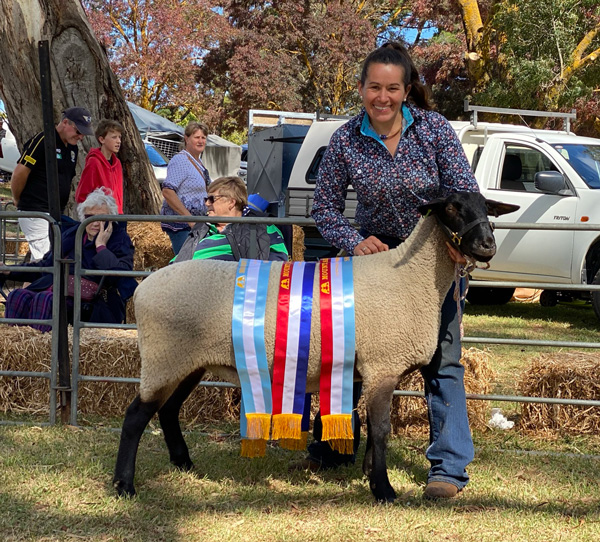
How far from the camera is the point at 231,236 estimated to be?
16.6 ft

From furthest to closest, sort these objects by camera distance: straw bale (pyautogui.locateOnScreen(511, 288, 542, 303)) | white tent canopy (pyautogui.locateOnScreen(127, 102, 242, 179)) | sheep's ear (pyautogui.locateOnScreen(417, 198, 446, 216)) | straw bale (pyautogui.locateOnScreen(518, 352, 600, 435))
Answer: white tent canopy (pyautogui.locateOnScreen(127, 102, 242, 179))
straw bale (pyautogui.locateOnScreen(511, 288, 542, 303))
straw bale (pyautogui.locateOnScreen(518, 352, 600, 435))
sheep's ear (pyautogui.locateOnScreen(417, 198, 446, 216))

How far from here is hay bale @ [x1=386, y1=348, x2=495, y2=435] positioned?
5.18m

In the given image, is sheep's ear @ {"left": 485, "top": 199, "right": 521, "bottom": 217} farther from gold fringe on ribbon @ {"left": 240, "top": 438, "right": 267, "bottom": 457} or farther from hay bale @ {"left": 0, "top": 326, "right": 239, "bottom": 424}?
hay bale @ {"left": 0, "top": 326, "right": 239, "bottom": 424}

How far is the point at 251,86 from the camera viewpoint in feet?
93.1

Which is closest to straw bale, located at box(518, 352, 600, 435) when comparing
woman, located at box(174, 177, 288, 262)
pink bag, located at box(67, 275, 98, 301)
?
woman, located at box(174, 177, 288, 262)

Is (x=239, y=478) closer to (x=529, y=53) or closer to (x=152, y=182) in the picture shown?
(x=152, y=182)

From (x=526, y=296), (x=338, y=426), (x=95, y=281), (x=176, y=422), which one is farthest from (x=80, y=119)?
(x=526, y=296)

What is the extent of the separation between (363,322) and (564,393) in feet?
6.92

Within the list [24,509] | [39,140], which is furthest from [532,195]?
[24,509]

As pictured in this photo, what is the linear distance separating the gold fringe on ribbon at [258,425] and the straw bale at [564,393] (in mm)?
2162

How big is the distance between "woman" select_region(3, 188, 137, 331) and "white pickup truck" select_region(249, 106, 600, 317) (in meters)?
4.63

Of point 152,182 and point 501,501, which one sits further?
point 152,182

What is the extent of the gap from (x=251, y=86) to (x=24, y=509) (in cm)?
2593

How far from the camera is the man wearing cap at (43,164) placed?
7.11 meters
